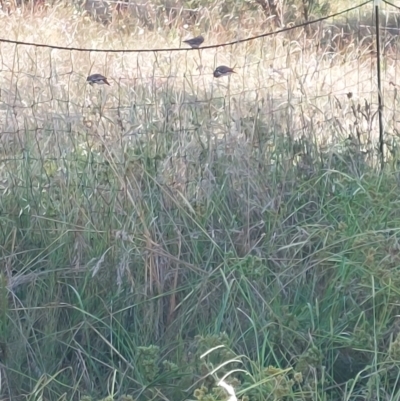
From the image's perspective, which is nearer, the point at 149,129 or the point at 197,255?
the point at 197,255

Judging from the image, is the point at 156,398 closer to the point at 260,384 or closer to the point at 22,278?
the point at 260,384

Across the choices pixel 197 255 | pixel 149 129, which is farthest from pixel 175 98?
pixel 197 255

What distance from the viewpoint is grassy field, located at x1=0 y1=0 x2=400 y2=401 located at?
2.86 m

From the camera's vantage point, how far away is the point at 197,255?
11.0 ft

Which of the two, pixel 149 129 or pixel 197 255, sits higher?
pixel 149 129

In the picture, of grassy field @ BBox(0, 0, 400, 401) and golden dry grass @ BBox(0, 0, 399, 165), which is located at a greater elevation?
golden dry grass @ BBox(0, 0, 399, 165)

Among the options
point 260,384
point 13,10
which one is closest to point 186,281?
point 260,384

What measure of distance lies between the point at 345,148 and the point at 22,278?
163 centimetres

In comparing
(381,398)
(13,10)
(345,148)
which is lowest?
(381,398)

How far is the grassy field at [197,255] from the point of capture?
113 inches

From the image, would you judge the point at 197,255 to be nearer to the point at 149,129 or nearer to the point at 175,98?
the point at 149,129

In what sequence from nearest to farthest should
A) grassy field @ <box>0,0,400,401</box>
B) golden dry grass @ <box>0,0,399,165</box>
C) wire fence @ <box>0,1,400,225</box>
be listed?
1. grassy field @ <box>0,0,400,401</box>
2. wire fence @ <box>0,1,400,225</box>
3. golden dry grass @ <box>0,0,399,165</box>

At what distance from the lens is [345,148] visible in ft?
13.2

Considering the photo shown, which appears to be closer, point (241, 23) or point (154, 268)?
point (154, 268)
